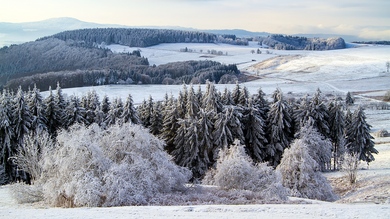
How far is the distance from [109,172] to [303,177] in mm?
16972

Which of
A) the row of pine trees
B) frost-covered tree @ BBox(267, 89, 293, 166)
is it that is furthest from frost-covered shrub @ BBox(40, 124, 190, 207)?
frost-covered tree @ BBox(267, 89, 293, 166)

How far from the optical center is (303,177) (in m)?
30.1

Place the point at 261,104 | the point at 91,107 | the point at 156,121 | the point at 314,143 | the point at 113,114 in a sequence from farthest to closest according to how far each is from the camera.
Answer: the point at 91,107
the point at 156,121
the point at 261,104
the point at 113,114
the point at 314,143

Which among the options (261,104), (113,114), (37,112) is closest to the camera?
(37,112)

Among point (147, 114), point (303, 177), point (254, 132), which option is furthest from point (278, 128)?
point (147, 114)

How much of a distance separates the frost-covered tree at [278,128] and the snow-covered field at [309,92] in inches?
259

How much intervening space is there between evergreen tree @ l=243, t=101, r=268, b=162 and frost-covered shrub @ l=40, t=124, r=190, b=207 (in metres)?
17.5

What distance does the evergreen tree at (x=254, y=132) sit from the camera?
4141 cm

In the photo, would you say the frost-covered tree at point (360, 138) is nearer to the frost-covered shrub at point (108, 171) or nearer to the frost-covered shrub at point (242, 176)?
the frost-covered shrub at point (242, 176)

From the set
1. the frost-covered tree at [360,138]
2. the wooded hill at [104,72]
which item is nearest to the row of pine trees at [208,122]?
the frost-covered tree at [360,138]

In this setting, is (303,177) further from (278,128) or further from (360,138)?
(360,138)

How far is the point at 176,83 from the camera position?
453 feet

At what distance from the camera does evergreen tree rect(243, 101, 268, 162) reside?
4141 cm

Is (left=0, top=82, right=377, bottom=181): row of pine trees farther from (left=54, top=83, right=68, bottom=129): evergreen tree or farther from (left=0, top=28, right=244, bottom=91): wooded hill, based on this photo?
(left=0, top=28, right=244, bottom=91): wooded hill
